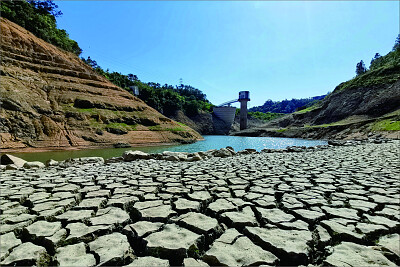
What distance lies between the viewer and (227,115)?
274ft

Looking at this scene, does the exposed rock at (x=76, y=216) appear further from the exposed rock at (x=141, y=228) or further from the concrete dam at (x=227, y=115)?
the concrete dam at (x=227, y=115)

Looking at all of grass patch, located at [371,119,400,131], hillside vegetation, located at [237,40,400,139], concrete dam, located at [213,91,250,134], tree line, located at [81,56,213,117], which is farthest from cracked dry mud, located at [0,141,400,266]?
concrete dam, located at [213,91,250,134]

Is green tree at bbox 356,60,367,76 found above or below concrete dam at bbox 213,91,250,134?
above

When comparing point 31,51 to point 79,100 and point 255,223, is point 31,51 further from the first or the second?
point 255,223

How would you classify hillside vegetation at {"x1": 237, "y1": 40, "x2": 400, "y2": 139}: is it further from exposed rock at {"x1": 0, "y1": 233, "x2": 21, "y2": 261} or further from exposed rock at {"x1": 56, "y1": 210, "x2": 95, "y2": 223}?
exposed rock at {"x1": 0, "y1": 233, "x2": 21, "y2": 261}


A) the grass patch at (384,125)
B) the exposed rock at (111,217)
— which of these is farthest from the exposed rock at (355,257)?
the grass patch at (384,125)

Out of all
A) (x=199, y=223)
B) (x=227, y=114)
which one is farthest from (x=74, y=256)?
(x=227, y=114)

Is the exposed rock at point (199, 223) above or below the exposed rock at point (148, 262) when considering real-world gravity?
above

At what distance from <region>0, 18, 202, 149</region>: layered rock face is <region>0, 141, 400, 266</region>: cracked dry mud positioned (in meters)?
16.1

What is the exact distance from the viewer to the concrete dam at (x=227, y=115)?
75562 mm

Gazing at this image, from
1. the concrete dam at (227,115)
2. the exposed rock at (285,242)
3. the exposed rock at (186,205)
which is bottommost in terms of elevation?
the exposed rock at (285,242)

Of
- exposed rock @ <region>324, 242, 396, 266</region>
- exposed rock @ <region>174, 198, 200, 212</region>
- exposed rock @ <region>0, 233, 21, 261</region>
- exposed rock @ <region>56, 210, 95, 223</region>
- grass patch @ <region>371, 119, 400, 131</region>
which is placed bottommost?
exposed rock @ <region>324, 242, 396, 266</region>

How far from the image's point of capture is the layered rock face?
1594 centimetres

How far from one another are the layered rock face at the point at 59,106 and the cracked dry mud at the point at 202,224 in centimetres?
1614
